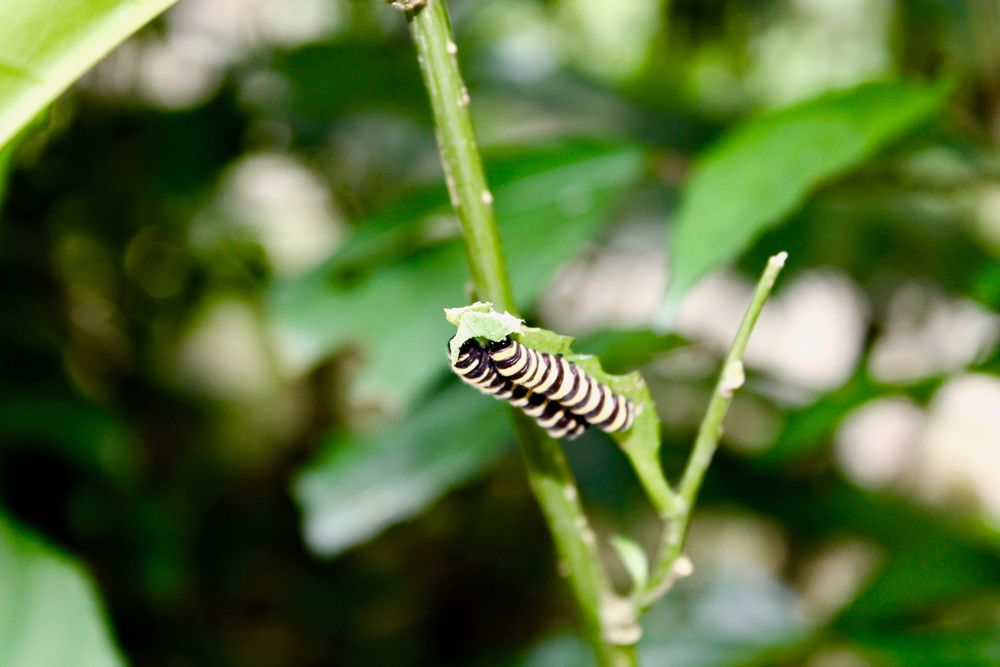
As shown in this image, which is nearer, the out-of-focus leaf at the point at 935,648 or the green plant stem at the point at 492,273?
the green plant stem at the point at 492,273

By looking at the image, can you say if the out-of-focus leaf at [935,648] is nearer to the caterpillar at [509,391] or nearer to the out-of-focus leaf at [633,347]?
the out-of-focus leaf at [633,347]

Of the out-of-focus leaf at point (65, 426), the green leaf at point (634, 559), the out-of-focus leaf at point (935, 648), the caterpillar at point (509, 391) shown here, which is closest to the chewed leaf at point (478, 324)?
the caterpillar at point (509, 391)

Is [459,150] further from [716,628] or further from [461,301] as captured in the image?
[716,628]

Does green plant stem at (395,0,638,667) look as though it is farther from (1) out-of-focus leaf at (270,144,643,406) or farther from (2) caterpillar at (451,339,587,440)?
(1) out-of-focus leaf at (270,144,643,406)

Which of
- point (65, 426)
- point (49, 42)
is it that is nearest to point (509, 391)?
point (49, 42)

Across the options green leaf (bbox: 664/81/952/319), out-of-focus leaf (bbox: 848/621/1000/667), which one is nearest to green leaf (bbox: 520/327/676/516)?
green leaf (bbox: 664/81/952/319)
